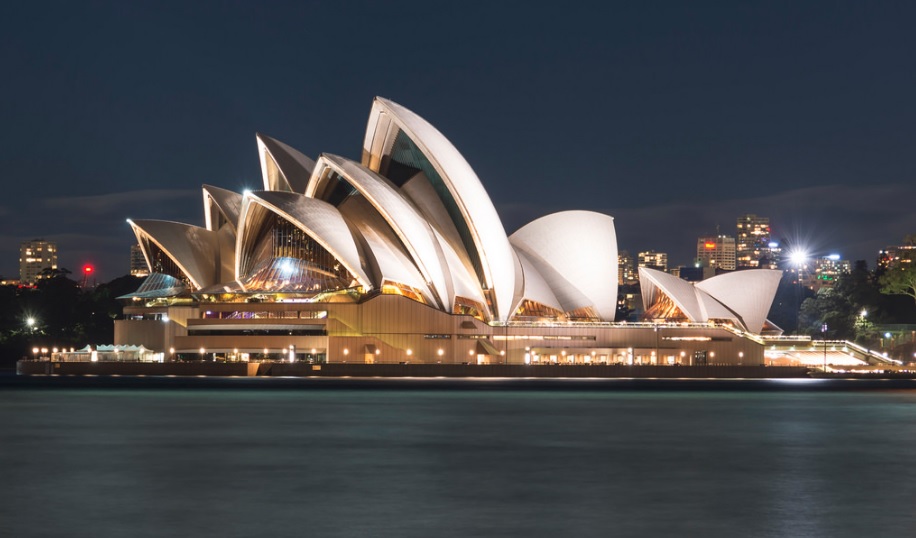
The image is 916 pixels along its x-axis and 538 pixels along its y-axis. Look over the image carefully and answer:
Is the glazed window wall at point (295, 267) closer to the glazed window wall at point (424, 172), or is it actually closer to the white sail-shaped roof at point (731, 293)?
the glazed window wall at point (424, 172)

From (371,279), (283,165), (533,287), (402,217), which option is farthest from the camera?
(533,287)

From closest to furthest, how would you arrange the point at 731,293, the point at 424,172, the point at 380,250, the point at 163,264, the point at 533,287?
the point at 380,250 < the point at 424,172 < the point at 163,264 < the point at 533,287 < the point at 731,293

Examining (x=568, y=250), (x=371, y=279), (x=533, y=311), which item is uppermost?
(x=568, y=250)

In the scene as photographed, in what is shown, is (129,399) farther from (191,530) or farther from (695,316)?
(695,316)

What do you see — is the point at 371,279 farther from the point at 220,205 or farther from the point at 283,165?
the point at 220,205

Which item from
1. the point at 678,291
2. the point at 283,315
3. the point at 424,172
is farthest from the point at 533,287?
the point at 283,315

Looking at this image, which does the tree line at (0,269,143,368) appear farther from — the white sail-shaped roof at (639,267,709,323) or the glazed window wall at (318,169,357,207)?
the white sail-shaped roof at (639,267,709,323)

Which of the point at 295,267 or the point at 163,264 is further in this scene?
the point at 163,264
